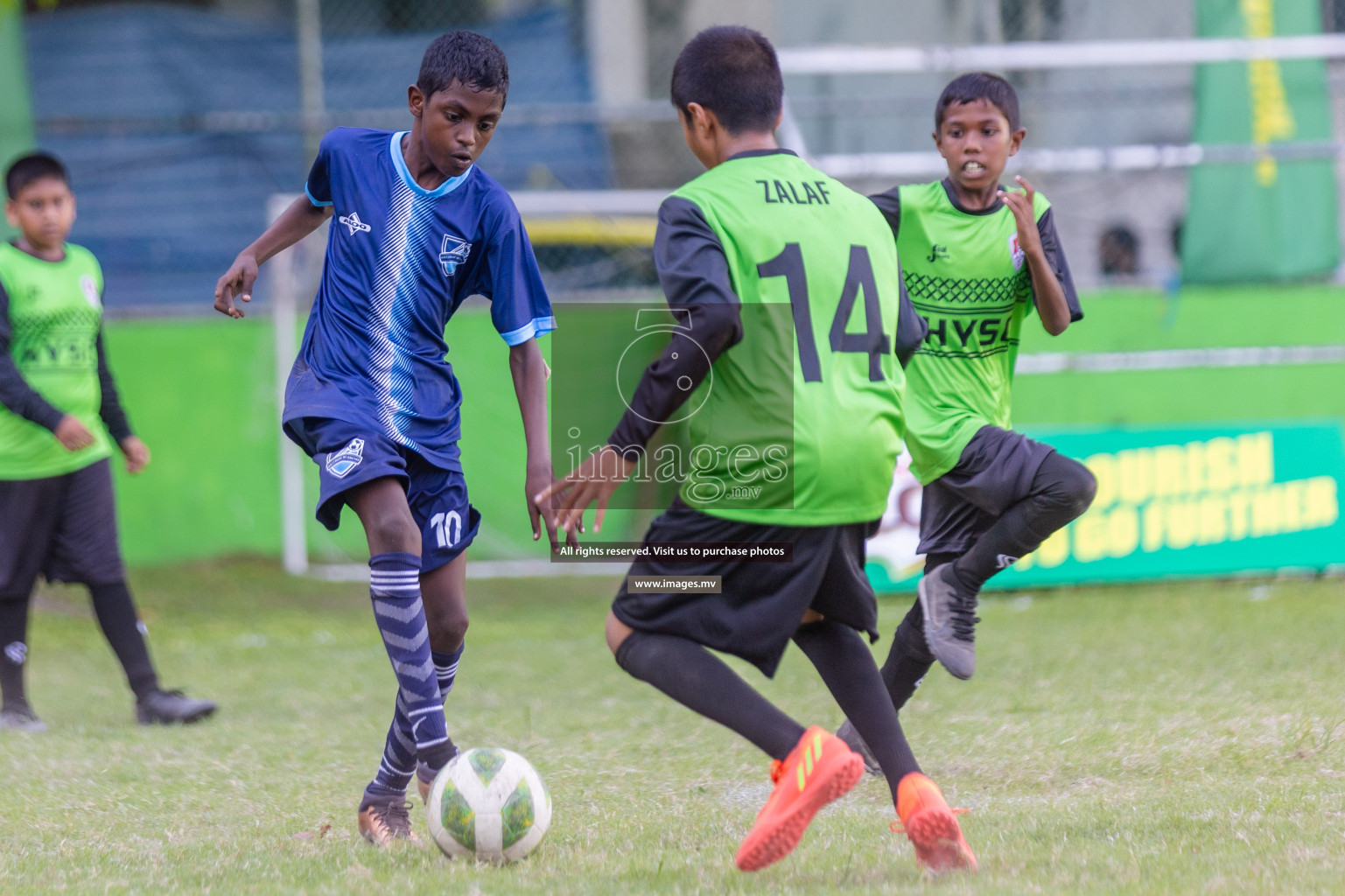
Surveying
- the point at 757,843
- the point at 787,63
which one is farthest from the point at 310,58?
the point at 757,843

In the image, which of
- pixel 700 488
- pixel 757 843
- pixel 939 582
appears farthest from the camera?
pixel 939 582

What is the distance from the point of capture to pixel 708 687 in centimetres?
322

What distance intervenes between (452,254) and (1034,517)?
1947 mm

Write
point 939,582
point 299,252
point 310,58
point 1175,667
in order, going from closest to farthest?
point 939,582, point 1175,667, point 299,252, point 310,58

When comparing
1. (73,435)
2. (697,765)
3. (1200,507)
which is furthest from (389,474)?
(1200,507)

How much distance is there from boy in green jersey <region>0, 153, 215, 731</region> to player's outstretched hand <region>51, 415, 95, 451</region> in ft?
0.81

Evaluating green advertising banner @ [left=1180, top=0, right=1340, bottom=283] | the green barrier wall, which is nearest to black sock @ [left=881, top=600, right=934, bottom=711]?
the green barrier wall

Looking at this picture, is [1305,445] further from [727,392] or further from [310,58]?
[310,58]

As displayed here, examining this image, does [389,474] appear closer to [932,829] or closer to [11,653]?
Answer: [932,829]

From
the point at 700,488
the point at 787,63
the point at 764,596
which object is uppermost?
the point at 787,63

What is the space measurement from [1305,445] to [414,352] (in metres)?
7.19

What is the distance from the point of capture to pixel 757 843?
304cm

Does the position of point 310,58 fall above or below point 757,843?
above

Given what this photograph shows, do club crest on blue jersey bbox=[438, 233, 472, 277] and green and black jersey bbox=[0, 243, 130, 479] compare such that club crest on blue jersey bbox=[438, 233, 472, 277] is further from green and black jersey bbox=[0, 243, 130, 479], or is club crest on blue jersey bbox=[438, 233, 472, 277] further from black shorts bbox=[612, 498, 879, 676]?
green and black jersey bbox=[0, 243, 130, 479]
